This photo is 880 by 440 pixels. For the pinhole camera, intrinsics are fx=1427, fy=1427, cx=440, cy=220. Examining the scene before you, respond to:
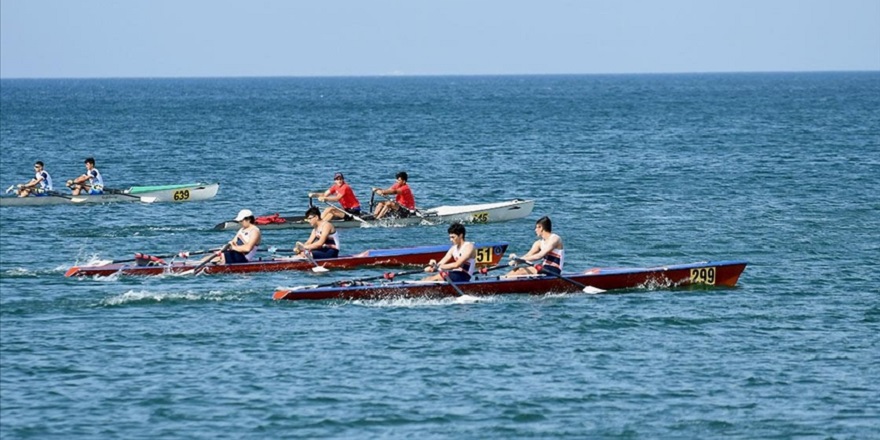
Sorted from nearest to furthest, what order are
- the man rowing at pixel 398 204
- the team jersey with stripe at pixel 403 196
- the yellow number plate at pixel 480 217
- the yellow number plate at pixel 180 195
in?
the man rowing at pixel 398 204 → the team jersey with stripe at pixel 403 196 → the yellow number plate at pixel 480 217 → the yellow number plate at pixel 180 195

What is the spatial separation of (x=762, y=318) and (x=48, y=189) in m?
26.2

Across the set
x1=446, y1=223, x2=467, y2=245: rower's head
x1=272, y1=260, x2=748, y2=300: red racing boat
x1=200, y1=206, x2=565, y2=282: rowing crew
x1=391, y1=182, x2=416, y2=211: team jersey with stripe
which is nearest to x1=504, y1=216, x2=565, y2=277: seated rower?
x1=200, y1=206, x2=565, y2=282: rowing crew

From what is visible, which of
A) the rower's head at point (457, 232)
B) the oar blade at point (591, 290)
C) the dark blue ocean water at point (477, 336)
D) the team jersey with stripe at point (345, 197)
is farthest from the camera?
the team jersey with stripe at point (345, 197)

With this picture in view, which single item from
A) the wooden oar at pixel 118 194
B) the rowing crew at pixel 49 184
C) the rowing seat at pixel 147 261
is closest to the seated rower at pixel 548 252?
the rowing seat at pixel 147 261

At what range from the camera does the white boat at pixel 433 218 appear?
39.7 meters

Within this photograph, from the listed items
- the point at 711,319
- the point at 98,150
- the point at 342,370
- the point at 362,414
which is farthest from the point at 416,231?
the point at 98,150

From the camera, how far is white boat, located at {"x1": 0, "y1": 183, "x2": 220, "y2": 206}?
44.8 m

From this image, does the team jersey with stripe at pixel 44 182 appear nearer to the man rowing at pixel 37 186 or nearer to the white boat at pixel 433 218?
the man rowing at pixel 37 186

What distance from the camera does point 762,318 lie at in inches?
1060

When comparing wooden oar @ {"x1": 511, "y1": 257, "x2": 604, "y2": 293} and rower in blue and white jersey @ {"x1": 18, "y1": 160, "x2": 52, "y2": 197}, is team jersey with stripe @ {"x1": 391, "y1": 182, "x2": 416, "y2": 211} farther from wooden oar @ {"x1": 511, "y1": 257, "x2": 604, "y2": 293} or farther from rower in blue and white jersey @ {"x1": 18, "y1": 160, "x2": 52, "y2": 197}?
rower in blue and white jersey @ {"x1": 18, "y1": 160, "x2": 52, "y2": 197}

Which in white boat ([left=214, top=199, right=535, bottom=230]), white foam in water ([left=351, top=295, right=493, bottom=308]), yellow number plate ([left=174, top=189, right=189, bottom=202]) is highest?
white foam in water ([left=351, top=295, right=493, bottom=308])

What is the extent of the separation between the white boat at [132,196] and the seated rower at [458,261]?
20.7 meters

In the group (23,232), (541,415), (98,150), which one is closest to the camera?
(541,415)

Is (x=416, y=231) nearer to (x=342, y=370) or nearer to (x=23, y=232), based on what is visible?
(x=23, y=232)
